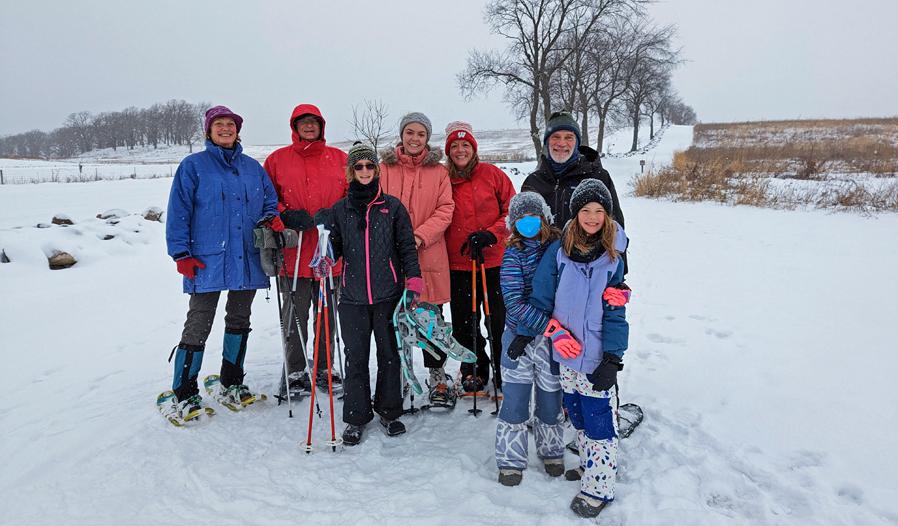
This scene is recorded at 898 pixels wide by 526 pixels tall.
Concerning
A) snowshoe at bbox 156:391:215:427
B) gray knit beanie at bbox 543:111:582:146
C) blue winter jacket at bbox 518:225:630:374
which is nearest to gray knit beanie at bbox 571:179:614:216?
blue winter jacket at bbox 518:225:630:374

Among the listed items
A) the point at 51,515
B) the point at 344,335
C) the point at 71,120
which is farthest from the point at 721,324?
the point at 71,120

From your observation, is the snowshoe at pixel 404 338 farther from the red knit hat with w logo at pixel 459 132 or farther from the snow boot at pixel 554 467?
the red knit hat with w logo at pixel 459 132

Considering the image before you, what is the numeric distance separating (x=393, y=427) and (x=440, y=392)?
0.53m

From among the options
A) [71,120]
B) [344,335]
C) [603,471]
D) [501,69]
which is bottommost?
[603,471]

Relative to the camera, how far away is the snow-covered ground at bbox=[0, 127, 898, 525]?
260 cm

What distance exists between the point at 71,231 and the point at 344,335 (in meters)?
7.57

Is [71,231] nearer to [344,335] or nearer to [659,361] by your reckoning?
[344,335]

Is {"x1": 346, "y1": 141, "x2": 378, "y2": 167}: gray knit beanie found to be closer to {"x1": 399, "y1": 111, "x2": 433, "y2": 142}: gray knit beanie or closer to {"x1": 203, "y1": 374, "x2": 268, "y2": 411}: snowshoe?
{"x1": 399, "y1": 111, "x2": 433, "y2": 142}: gray knit beanie

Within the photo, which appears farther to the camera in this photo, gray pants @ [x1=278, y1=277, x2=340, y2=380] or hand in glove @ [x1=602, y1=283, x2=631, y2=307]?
gray pants @ [x1=278, y1=277, x2=340, y2=380]

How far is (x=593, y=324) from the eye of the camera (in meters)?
2.58

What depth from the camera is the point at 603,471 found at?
8.48 feet

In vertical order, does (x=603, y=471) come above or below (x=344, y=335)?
below

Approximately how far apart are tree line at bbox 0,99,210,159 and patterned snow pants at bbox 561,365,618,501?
97.3m

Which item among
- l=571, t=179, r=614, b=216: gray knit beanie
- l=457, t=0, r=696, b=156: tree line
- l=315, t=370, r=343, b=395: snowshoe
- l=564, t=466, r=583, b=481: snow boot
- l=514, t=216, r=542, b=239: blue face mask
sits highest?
l=457, t=0, r=696, b=156: tree line
